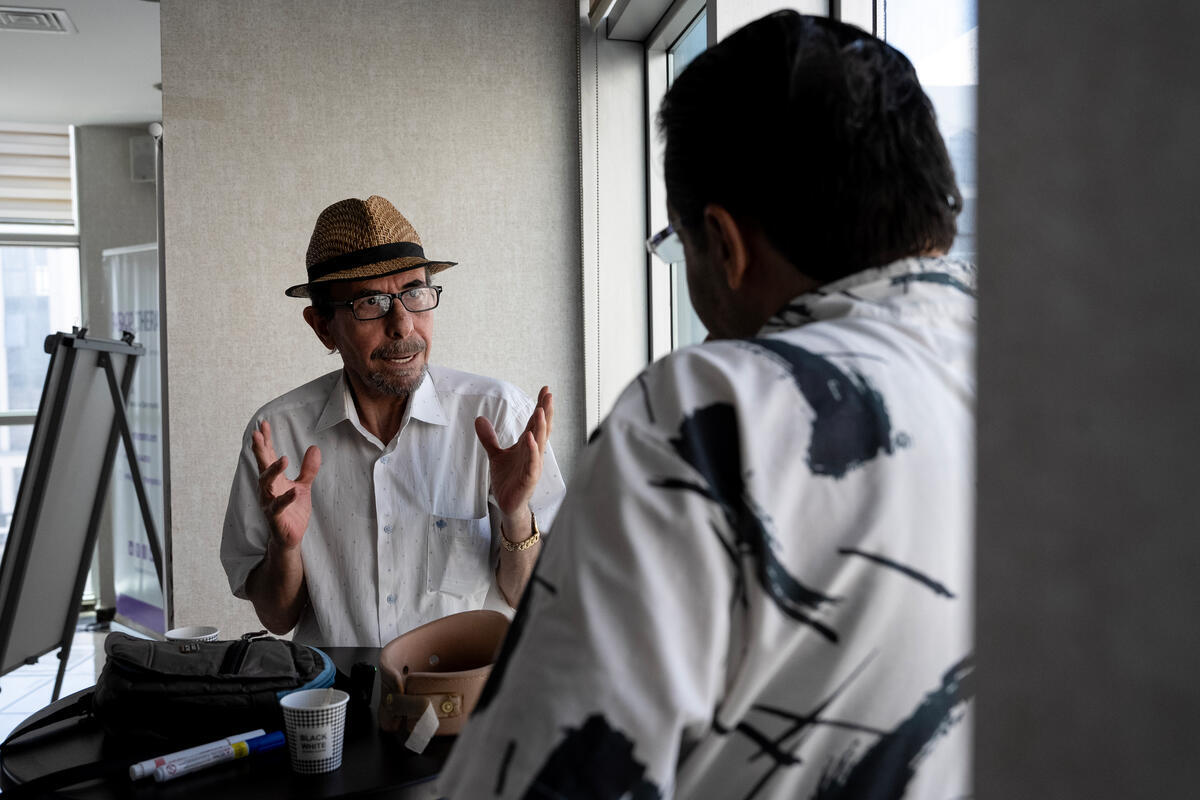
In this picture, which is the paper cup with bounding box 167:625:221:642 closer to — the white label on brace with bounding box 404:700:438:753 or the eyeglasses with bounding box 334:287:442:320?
the white label on brace with bounding box 404:700:438:753

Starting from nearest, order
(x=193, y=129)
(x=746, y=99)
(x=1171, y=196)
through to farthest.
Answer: (x=1171, y=196) → (x=746, y=99) → (x=193, y=129)

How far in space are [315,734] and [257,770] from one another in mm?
112


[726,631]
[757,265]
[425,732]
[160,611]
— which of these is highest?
[757,265]

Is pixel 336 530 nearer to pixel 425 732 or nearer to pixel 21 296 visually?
pixel 425 732

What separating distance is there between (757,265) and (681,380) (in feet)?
0.76

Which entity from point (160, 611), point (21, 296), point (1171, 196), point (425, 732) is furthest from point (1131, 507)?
point (21, 296)

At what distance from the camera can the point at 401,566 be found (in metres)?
1.97

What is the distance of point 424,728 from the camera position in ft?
3.86

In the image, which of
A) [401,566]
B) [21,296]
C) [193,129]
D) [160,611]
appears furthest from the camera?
[21,296]

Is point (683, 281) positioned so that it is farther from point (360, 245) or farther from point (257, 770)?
point (257, 770)

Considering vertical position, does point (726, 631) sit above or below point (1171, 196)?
below

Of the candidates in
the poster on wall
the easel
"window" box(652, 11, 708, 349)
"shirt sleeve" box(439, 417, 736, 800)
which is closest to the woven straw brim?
"window" box(652, 11, 708, 349)

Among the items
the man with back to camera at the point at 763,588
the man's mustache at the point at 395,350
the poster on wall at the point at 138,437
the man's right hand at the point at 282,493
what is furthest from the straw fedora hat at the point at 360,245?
the poster on wall at the point at 138,437

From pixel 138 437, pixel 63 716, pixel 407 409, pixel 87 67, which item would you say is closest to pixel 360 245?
pixel 407 409
